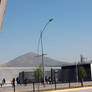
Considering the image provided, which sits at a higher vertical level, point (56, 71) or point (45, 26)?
point (45, 26)

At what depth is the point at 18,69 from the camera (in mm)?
52750

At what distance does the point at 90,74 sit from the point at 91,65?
249cm

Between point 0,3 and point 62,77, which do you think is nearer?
point 0,3

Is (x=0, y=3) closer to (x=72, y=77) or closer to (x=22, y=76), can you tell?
(x=22, y=76)

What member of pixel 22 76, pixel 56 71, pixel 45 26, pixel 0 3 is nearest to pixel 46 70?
pixel 56 71

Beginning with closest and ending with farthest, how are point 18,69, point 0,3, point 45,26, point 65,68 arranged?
point 0,3, point 45,26, point 18,69, point 65,68

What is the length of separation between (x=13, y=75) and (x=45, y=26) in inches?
1035

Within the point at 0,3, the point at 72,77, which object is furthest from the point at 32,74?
the point at 0,3

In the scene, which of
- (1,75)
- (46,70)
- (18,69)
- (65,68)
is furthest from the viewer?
(65,68)

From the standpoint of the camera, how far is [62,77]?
59.3m

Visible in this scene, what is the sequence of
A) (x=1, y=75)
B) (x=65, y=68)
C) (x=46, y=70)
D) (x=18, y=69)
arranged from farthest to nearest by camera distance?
(x=65, y=68)
(x=46, y=70)
(x=18, y=69)
(x=1, y=75)

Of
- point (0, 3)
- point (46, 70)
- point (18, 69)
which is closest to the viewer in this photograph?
point (0, 3)

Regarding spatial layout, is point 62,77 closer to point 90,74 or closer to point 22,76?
point 90,74

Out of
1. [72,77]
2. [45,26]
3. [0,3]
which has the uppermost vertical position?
[45,26]
